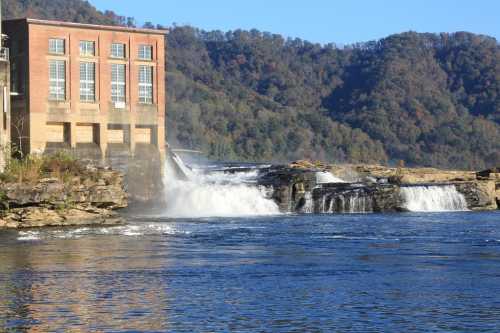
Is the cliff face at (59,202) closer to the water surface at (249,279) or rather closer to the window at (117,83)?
Answer: the water surface at (249,279)

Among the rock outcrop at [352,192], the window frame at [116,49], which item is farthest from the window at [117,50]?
the rock outcrop at [352,192]

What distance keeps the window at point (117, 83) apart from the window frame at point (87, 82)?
1323 millimetres

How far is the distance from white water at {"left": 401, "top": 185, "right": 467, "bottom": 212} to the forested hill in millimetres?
77705

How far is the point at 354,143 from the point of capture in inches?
6703

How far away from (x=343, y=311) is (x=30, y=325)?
26.1 feet

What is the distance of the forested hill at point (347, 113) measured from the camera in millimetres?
162625

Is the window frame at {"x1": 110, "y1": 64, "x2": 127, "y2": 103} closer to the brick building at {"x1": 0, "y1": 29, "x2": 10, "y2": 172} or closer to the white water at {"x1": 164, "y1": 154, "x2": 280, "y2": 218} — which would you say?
the white water at {"x1": 164, "y1": 154, "x2": 280, "y2": 218}

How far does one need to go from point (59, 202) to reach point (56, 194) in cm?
53

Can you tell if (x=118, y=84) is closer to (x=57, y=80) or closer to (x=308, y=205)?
(x=57, y=80)

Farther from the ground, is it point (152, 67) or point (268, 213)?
point (152, 67)

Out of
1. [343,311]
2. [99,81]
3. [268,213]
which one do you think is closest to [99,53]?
[99,81]

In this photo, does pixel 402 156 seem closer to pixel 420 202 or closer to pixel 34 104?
pixel 420 202

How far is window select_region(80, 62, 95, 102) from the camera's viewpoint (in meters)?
66.5

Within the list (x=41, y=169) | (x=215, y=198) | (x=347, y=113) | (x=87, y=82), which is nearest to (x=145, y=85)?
(x=87, y=82)
